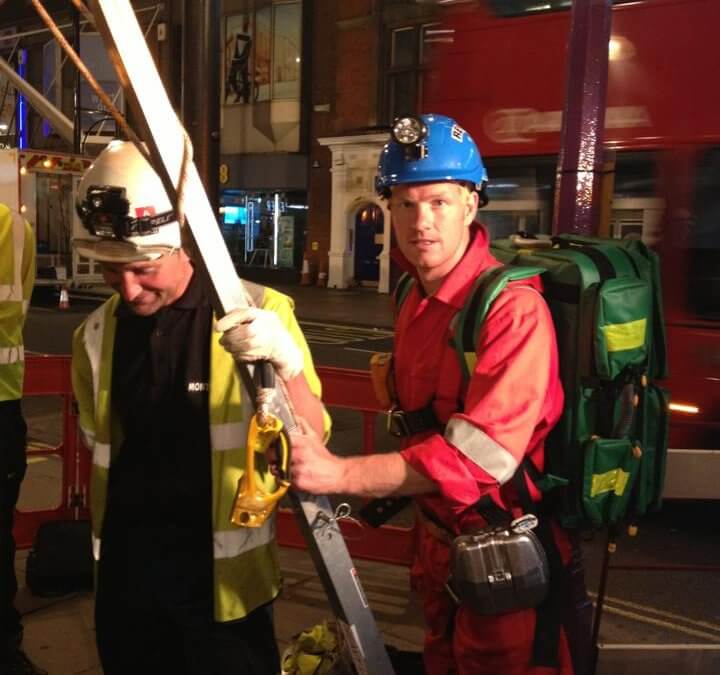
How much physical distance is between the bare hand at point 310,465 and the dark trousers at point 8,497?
2079 millimetres

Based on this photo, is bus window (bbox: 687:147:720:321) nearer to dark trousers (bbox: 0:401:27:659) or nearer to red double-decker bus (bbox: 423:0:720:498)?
red double-decker bus (bbox: 423:0:720:498)

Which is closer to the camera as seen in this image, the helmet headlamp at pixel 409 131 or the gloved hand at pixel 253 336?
the gloved hand at pixel 253 336

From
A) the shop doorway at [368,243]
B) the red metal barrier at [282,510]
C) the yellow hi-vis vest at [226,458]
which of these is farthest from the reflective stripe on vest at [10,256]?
the shop doorway at [368,243]

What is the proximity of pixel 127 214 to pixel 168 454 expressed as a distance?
0.65 m

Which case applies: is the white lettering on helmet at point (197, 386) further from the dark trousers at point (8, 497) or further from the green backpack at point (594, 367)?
the dark trousers at point (8, 497)

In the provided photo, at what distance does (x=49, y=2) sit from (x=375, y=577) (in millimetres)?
28828

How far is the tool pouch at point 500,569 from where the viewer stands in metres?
2.05

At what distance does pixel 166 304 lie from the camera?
2258 millimetres

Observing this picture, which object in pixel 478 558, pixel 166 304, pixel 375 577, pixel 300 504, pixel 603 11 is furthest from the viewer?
pixel 375 577

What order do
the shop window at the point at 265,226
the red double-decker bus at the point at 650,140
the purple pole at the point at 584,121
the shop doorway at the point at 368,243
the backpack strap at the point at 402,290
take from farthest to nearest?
the shop window at the point at 265,226 → the shop doorway at the point at 368,243 → the red double-decker bus at the point at 650,140 → the purple pole at the point at 584,121 → the backpack strap at the point at 402,290

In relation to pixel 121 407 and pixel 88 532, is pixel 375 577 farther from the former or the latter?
pixel 121 407

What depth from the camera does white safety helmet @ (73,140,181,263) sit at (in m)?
2.00

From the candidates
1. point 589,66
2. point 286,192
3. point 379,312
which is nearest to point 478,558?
point 589,66

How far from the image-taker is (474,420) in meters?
1.94
